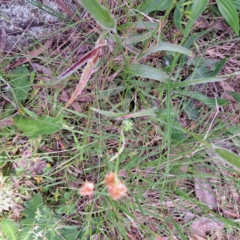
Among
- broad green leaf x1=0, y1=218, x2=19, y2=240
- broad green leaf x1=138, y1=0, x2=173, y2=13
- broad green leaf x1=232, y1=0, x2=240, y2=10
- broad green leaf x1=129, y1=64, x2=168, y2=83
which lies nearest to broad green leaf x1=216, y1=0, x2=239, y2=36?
broad green leaf x1=232, y1=0, x2=240, y2=10

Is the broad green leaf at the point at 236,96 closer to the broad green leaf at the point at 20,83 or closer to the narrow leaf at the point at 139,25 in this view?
the narrow leaf at the point at 139,25

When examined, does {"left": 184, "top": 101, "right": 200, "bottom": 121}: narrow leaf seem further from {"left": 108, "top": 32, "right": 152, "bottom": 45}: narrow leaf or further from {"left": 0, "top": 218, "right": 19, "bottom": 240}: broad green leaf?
{"left": 0, "top": 218, "right": 19, "bottom": 240}: broad green leaf

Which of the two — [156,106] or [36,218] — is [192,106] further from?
[36,218]

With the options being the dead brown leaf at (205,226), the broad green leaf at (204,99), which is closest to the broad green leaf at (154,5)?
the broad green leaf at (204,99)

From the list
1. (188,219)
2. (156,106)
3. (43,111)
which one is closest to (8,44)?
(43,111)

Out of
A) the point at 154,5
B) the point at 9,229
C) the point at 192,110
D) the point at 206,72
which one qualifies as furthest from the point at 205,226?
the point at 154,5

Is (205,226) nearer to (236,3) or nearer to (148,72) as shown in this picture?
(148,72)

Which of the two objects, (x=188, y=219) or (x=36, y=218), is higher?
(x=36, y=218)
